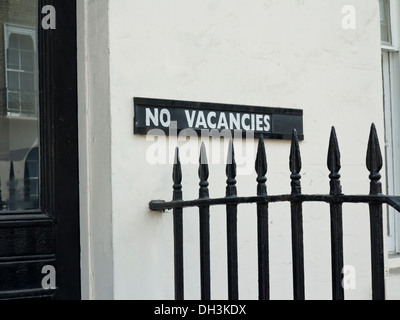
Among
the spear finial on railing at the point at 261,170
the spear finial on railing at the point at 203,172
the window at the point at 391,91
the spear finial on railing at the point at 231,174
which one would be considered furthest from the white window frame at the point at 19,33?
the window at the point at 391,91

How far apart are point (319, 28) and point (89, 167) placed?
1639 millimetres

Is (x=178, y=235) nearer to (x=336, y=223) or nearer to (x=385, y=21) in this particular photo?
(x=336, y=223)

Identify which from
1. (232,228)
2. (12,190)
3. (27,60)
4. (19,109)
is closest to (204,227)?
(232,228)

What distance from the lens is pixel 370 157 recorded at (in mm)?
2105

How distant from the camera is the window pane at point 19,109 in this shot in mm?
3174

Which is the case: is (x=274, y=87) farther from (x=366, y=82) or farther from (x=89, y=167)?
(x=89, y=167)

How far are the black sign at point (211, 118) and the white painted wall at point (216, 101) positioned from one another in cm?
5

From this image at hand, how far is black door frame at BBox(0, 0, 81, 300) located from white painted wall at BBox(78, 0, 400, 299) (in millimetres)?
73

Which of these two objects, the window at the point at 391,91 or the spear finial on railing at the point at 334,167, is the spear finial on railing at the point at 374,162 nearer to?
the spear finial on railing at the point at 334,167

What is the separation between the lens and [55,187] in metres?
3.23

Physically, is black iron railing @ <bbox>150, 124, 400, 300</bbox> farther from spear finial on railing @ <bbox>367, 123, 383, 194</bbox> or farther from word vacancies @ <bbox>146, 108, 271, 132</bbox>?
word vacancies @ <bbox>146, 108, 271, 132</bbox>

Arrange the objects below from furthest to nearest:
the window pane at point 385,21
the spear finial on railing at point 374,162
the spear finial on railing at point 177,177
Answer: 1. the window pane at point 385,21
2. the spear finial on railing at point 177,177
3. the spear finial on railing at point 374,162

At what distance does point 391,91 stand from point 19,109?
285 centimetres

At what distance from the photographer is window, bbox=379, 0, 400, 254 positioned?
4715mm
